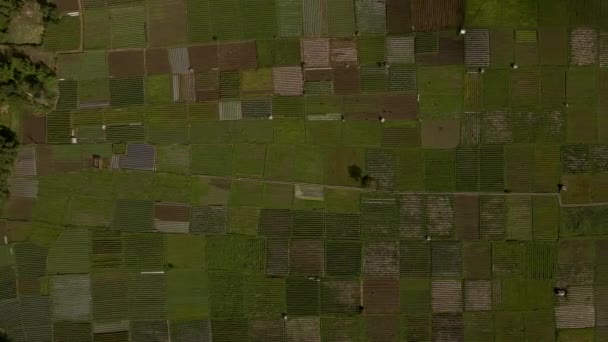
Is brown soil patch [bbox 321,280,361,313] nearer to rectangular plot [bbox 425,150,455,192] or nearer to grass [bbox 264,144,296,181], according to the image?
grass [bbox 264,144,296,181]

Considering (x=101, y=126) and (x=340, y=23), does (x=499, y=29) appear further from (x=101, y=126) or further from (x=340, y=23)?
(x=101, y=126)

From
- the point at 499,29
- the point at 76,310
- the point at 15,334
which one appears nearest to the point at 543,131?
the point at 499,29

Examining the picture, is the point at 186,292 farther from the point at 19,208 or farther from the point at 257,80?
the point at 257,80

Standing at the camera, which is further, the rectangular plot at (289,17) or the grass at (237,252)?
the grass at (237,252)

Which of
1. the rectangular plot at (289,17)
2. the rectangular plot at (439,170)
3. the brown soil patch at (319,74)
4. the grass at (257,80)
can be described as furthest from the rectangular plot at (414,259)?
the rectangular plot at (289,17)

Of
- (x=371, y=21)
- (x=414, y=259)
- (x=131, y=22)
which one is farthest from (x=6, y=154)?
(x=414, y=259)

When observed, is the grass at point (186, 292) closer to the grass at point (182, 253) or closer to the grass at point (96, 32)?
the grass at point (182, 253)

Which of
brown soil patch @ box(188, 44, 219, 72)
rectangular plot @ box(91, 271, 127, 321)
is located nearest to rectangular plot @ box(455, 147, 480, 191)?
brown soil patch @ box(188, 44, 219, 72)
